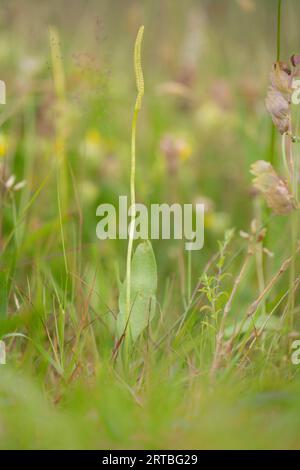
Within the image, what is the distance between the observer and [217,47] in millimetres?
3244

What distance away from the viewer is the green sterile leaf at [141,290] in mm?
1341

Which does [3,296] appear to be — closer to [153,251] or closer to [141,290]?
[141,290]

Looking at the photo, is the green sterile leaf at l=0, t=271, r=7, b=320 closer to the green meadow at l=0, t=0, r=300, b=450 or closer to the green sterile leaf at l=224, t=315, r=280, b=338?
the green meadow at l=0, t=0, r=300, b=450

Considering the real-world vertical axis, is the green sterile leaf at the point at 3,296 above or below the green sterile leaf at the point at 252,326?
above

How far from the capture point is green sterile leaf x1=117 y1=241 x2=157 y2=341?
134 cm

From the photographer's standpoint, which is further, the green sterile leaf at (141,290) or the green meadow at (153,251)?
the green sterile leaf at (141,290)

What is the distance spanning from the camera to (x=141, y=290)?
135 centimetres

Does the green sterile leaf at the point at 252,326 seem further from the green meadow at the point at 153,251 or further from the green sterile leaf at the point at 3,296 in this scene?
the green sterile leaf at the point at 3,296

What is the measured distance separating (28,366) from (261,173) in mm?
518

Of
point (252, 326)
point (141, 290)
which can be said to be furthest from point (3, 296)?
point (252, 326)

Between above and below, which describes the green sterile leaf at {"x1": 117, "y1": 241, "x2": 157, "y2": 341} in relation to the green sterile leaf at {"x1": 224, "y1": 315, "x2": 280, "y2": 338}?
above

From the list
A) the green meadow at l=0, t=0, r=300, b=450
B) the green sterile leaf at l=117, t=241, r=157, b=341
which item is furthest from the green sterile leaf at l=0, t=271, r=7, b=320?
the green sterile leaf at l=117, t=241, r=157, b=341

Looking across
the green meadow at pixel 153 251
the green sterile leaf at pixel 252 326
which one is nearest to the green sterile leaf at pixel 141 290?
the green meadow at pixel 153 251

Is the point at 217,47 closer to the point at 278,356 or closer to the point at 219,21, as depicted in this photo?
the point at 219,21
